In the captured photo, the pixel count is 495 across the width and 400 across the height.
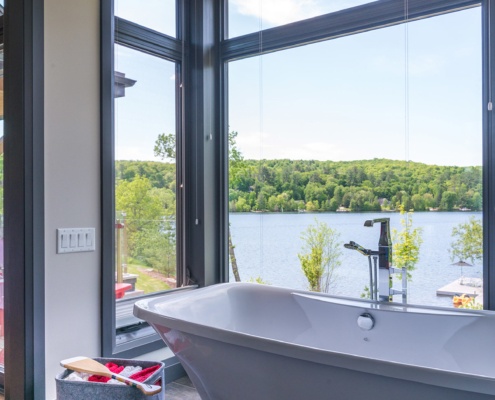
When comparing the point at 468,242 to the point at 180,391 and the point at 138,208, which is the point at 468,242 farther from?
the point at 138,208

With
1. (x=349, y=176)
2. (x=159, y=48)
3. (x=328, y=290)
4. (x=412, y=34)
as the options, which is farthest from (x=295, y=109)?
(x=328, y=290)

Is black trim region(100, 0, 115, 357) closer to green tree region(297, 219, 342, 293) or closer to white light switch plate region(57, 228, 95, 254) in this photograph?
white light switch plate region(57, 228, 95, 254)

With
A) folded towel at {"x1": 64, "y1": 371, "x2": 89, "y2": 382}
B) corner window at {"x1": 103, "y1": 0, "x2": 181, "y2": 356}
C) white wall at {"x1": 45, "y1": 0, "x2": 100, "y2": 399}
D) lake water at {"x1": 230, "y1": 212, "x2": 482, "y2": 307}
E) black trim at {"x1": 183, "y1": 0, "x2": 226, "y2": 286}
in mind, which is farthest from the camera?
black trim at {"x1": 183, "y1": 0, "x2": 226, "y2": 286}

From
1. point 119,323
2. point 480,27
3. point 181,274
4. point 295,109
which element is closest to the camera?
point 480,27

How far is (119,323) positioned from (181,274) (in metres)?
0.57

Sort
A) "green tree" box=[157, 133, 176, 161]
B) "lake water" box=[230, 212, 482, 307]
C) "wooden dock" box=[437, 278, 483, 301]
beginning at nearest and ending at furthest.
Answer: "wooden dock" box=[437, 278, 483, 301], "lake water" box=[230, 212, 482, 307], "green tree" box=[157, 133, 176, 161]

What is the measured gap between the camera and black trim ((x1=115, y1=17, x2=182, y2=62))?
2529 millimetres

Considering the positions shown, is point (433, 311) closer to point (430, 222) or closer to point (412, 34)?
point (430, 222)

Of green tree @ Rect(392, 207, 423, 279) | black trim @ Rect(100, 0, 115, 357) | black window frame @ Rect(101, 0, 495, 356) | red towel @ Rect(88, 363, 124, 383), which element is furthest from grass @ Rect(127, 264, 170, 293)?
green tree @ Rect(392, 207, 423, 279)

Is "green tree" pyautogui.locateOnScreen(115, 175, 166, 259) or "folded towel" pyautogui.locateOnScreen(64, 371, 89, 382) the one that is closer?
"folded towel" pyautogui.locateOnScreen(64, 371, 89, 382)

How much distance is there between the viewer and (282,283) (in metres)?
2.74

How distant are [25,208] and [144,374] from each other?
88cm

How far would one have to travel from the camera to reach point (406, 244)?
232cm

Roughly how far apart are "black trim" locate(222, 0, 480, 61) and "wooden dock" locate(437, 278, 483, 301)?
1330mm
